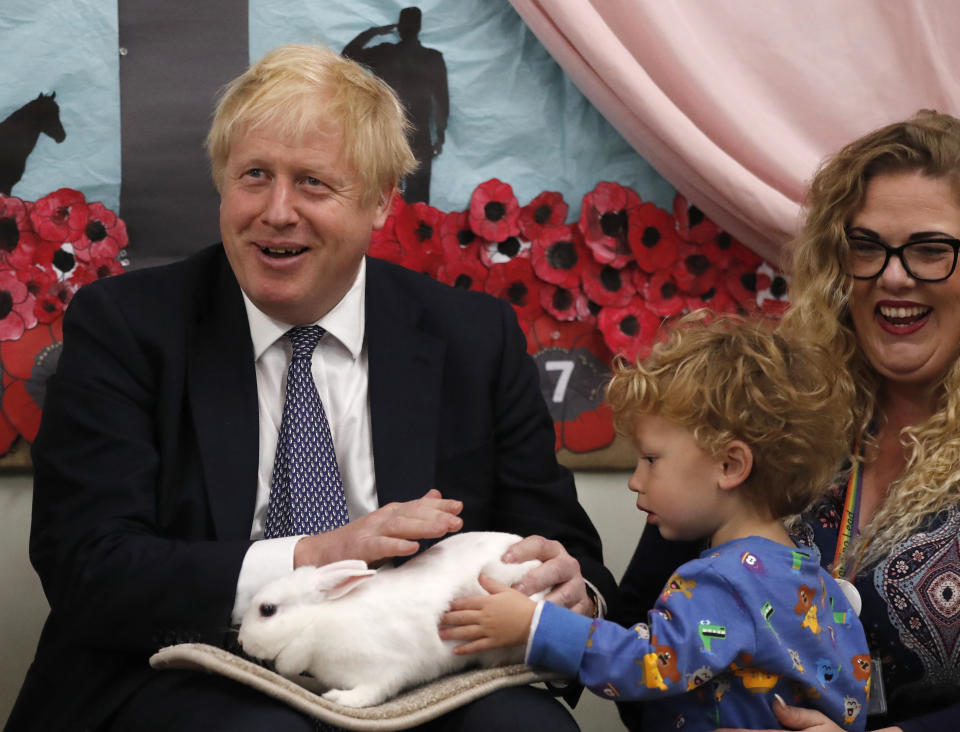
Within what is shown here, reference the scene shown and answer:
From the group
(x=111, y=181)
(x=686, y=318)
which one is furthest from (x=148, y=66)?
(x=686, y=318)

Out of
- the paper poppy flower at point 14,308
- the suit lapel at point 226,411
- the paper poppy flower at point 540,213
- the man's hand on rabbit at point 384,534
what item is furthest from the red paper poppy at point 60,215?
the man's hand on rabbit at point 384,534

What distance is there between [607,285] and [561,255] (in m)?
0.13

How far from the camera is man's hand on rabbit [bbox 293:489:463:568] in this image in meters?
1.63

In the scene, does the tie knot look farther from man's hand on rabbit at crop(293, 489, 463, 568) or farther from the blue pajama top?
the blue pajama top

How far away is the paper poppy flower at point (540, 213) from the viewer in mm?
2584

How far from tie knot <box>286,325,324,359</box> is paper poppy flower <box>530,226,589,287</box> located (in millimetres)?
754

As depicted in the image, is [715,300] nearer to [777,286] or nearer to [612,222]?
[777,286]

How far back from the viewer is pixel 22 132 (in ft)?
7.75

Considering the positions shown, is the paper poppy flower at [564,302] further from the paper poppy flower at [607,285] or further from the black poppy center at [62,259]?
the black poppy center at [62,259]

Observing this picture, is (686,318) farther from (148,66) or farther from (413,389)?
(148,66)

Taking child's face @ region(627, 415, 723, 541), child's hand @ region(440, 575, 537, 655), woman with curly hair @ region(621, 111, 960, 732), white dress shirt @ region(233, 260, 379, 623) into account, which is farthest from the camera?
white dress shirt @ region(233, 260, 379, 623)

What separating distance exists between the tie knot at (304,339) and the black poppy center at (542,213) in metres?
0.79

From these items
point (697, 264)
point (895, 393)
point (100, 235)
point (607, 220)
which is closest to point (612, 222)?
point (607, 220)

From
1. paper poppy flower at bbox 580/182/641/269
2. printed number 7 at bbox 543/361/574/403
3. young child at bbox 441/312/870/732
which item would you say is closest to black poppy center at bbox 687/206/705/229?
paper poppy flower at bbox 580/182/641/269
